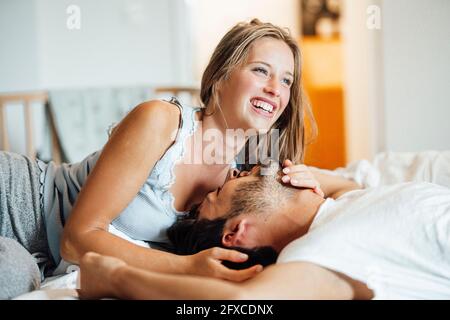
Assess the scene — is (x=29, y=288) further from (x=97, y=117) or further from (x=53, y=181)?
(x=97, y=117)

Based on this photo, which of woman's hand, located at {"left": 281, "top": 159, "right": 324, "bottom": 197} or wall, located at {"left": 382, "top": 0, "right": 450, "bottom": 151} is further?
wall, located at {"left": 382, "top": 0, "right": 450, "bottom": 151}

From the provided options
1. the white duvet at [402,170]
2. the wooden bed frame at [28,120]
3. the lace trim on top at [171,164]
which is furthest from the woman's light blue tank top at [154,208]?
the wooden bed frame at [28,120]

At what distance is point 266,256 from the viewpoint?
902mm

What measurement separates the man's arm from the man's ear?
19 centimetres

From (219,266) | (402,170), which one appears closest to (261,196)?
(219,266)

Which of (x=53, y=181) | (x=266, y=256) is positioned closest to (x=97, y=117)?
(x=53, y=181)

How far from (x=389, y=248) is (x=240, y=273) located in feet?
0.79

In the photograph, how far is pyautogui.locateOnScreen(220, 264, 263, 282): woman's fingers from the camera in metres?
0.80

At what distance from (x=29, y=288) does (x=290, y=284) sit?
0.46 m

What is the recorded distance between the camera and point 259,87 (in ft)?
4.05

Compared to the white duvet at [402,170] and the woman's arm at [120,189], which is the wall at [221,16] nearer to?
the white duvet at [402,170]

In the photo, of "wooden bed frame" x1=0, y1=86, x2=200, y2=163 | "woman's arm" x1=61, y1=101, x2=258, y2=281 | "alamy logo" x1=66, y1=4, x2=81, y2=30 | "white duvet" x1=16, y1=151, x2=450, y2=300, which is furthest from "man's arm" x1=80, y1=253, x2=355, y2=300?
"alamy logo" x1=66, y1=4, x2=81, y2=30

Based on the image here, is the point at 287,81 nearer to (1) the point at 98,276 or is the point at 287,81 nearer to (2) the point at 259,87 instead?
(2) the point at 259,87

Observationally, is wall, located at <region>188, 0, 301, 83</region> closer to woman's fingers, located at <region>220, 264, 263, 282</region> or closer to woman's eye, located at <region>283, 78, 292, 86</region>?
woman's eye, located at <region>283, 78, 292, 86</region>
